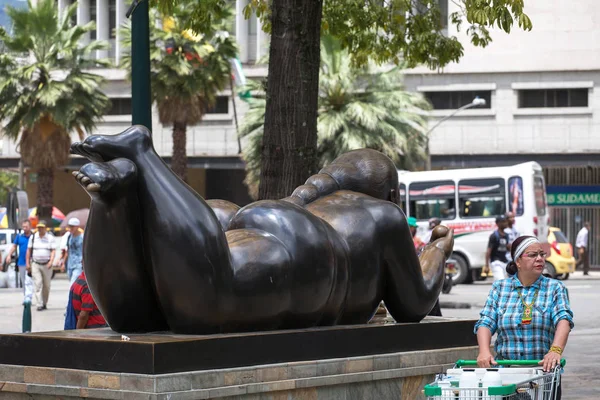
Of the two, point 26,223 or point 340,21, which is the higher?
point 340,21

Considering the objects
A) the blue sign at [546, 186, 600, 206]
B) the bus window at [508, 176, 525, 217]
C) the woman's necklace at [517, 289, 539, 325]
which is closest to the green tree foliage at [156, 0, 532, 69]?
the woman's necklace at [517, 289, 539, 325]

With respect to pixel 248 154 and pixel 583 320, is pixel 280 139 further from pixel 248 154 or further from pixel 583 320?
pixel 248 154

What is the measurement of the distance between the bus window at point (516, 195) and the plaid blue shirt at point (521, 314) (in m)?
27.1

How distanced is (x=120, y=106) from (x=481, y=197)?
850 inches

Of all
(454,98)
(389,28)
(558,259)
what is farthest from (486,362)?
(454,98)

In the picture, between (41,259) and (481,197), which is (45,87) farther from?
(41,259)

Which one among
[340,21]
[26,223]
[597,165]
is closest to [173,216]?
[340,21]

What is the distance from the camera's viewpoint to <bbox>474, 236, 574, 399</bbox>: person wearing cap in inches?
256

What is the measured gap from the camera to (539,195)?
34.1 metres

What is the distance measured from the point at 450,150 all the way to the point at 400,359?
129 ft

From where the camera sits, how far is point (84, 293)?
944 cm

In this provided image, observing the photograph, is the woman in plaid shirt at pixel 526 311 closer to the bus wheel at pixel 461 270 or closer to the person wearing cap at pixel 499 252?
the person wearing cap at pixel 499 252

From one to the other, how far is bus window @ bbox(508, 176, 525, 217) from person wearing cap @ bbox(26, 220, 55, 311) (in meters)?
15.1

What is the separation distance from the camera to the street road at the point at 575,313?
40.8 ft
